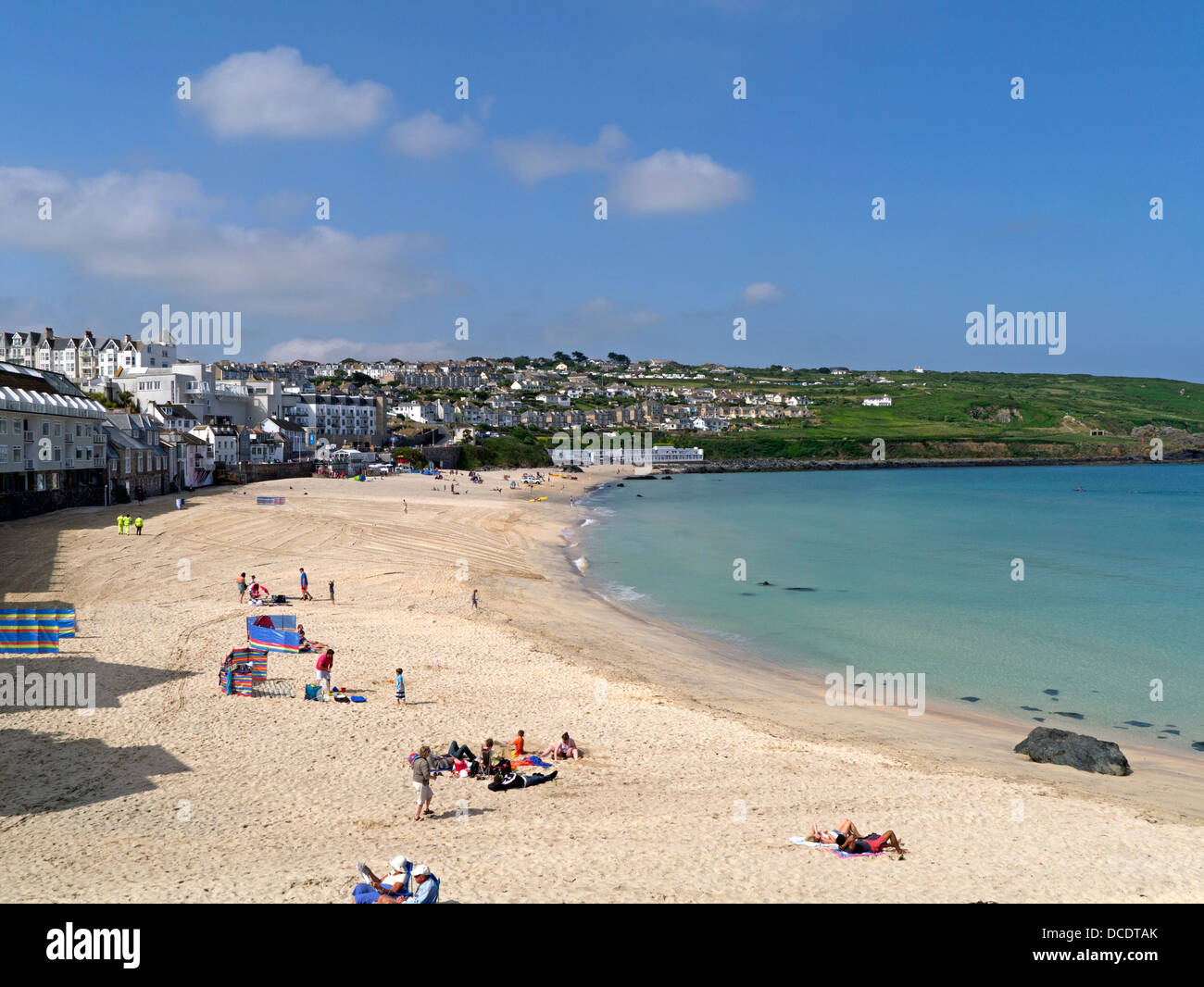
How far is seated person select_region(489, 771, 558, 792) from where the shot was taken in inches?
483

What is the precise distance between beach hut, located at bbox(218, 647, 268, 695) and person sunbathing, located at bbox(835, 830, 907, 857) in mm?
11858

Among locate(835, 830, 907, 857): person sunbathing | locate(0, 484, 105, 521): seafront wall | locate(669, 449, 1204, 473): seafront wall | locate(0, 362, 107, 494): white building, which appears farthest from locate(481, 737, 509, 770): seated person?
locate(669, 449, 1204, 473): seafront wall

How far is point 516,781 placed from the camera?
1230cm

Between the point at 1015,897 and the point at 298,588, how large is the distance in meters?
23.7

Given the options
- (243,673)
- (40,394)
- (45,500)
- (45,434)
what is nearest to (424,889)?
(243,673)

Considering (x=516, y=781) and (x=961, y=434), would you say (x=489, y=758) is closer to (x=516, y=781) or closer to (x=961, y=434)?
(x=516, y=781)

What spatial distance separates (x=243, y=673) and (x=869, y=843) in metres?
12.4

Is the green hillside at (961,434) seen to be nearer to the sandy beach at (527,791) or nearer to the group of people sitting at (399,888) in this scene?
the sandy beach at (527,791)

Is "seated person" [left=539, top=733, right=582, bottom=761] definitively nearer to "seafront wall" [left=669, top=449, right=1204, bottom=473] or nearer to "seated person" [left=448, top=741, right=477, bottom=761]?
"seated person" [left=448, top=741, right=477, bottom=761]

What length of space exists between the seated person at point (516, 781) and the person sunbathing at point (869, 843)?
15.1 feet

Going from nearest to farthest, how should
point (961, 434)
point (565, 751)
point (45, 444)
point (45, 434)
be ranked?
point (565, 751) → point (45, 444) → point (45, 434) → point (961, 434)
